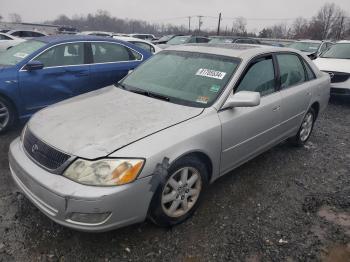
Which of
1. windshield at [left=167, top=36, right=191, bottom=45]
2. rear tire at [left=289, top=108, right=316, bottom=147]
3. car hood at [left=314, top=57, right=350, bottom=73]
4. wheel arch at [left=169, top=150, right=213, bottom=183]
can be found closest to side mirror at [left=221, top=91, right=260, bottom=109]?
wheel arch at [left=169, top=150, right=213, bottom=183]

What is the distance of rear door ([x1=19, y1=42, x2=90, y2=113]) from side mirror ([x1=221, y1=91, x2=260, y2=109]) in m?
3.19

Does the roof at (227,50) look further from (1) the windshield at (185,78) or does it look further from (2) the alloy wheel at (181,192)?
(2) the alloy wheel at (181,192)

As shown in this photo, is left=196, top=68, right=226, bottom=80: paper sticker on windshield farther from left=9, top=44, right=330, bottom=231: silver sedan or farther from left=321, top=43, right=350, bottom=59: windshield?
left=321, top=43, right=350, bottom=59: windshield

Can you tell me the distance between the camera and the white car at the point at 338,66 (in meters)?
7.50

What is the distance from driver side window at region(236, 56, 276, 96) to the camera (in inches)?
132

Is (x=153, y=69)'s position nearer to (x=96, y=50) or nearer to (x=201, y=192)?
(x=201, y=192)

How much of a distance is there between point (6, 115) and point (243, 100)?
3.66m

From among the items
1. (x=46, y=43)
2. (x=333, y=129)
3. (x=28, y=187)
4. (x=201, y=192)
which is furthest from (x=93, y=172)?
(x=333, y=129)

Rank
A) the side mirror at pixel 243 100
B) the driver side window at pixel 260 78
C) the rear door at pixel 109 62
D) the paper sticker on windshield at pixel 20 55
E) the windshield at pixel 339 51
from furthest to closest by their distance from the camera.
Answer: the windshield at pixel 339 51 < the rear door at pixel 109 62 < the paper sticker on windshield at pixel 20 55 < the driver side window at pixel 260 78 < the side mirror at pixel 243 100

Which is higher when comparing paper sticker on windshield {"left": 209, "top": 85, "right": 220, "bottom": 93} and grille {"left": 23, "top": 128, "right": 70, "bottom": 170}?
paper sticker on windshield {"left": 209, "top": 85, "right": 220, "bottom": 93}

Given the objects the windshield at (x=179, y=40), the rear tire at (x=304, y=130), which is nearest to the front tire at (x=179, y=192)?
the rear tire at (x=304, y=130)

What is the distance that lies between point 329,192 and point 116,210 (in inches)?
104

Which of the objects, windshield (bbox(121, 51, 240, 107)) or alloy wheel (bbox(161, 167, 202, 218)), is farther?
windshield (bbox(121, 51, 240, 107))

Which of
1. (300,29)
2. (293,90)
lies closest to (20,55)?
(293,90)
